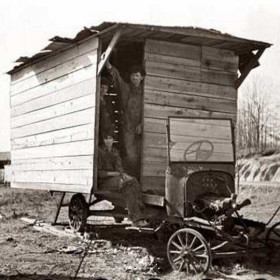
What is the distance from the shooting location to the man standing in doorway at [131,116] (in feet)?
35.6

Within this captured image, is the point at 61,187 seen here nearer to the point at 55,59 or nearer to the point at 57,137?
the point at 57,137

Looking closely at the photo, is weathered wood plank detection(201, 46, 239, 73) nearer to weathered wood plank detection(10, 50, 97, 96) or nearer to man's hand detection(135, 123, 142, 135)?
man's hand detection(135, 123, 142, 135)

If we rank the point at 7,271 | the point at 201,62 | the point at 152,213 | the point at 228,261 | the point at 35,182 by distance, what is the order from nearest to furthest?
the point at 7,271 < the point at 228,261 < the point at 152,213 < the point at 201,62 < the point at 35,182

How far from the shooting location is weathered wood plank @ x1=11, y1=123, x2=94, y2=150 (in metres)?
10.7

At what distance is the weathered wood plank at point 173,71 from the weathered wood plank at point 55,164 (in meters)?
2.25

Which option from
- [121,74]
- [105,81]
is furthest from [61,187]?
[121,74]

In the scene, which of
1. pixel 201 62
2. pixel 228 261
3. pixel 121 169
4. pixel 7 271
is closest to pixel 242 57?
pixel 201 62

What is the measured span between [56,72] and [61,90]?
1.81 feet

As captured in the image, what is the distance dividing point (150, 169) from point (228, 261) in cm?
264

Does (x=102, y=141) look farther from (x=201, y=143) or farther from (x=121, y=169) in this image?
(x=201, y=143)

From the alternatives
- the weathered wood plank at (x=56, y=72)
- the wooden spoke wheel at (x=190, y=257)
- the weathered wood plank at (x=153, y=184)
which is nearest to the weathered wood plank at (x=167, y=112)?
the weathered wood plank at (x=153, y=184)

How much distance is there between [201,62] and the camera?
37.2ft

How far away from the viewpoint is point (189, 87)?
11.2 metres

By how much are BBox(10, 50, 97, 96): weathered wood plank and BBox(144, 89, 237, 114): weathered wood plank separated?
4.57 ft
